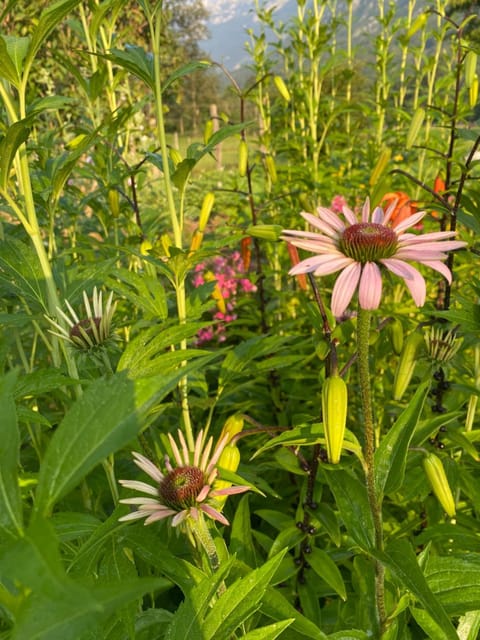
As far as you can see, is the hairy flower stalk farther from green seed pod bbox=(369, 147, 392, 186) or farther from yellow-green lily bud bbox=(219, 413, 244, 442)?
green seed pod bbox=(369, 147, 392, 186)

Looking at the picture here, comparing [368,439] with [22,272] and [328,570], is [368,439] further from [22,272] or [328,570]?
[22,272]

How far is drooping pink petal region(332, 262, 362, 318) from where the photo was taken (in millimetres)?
585

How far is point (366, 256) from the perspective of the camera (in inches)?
25.3

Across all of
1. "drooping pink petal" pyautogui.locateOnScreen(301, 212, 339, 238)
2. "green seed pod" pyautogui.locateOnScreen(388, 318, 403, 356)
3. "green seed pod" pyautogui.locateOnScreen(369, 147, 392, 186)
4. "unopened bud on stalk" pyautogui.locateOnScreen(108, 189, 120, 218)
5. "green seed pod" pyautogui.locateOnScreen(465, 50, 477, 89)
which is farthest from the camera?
"unopened bud on stalk" pyautogui.locateOnScreen(108, 189, 120, 218)

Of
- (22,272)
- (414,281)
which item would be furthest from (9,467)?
(22,272)

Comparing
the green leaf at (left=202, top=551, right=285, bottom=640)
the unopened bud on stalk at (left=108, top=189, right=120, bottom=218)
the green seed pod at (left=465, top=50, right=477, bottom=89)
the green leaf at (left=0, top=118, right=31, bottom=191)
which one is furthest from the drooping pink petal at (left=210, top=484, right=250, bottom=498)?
the green seed pod at (left=465, top=50, right=477, bottom=89)

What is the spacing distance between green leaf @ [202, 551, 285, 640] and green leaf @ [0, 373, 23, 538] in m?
0.32

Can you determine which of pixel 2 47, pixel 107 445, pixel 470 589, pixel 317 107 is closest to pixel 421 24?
pixel 317 107

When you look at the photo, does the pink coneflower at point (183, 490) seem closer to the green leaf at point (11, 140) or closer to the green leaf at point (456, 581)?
the green leaf at point (456, 581)

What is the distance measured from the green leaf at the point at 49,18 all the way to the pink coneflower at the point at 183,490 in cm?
60

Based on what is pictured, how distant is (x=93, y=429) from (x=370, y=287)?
0.36 m

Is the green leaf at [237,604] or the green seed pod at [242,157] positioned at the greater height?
the green seed pod at [242,157]

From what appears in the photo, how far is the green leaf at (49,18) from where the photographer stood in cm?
68

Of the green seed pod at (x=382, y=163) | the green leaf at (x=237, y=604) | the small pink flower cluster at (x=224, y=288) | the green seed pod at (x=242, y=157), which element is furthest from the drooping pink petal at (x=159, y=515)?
the small pink flower cluster at (x=224, y=288)
